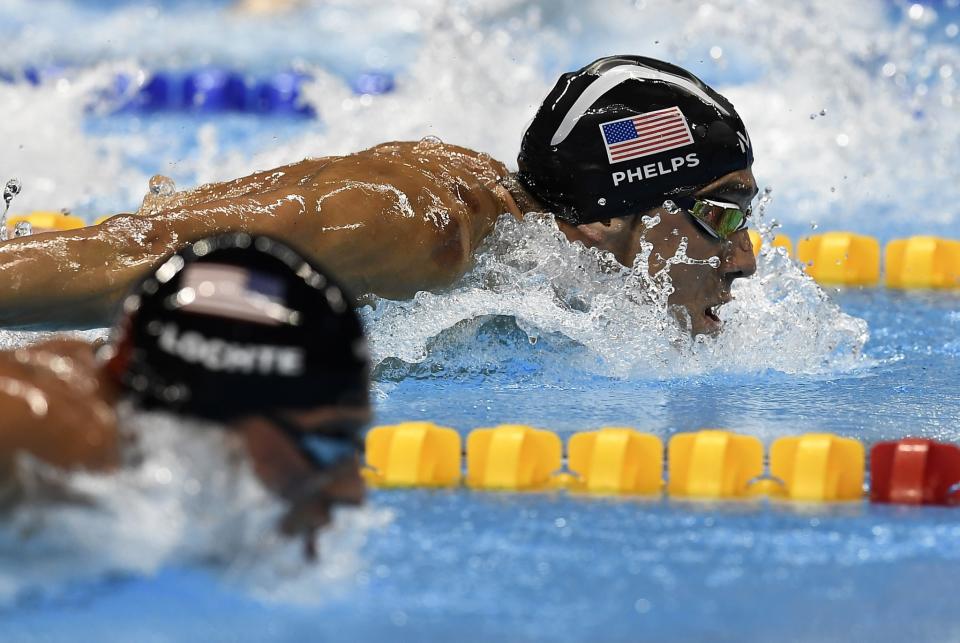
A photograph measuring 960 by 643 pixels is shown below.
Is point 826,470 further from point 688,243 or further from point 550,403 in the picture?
point 688,243

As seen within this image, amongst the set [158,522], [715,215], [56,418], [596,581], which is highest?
[715,215]

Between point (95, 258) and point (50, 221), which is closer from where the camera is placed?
point (95, 258)

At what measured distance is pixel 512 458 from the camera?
2178 mm

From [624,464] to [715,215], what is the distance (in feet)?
3.06

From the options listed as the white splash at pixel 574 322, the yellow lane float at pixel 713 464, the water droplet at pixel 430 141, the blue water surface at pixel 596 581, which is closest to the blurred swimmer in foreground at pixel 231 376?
the blue water surface at pixel 596 581

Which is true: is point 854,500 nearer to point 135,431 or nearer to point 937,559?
point 937,559

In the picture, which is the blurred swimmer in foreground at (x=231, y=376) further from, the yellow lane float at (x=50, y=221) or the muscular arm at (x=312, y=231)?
the yellow lane float at (x=50, y=221)

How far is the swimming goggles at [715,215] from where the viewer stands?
9.55 feet

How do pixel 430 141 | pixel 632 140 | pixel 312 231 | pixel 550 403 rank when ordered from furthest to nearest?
pixel 430 141
pixel 632 140
pixel 550 403
pixel 312 231

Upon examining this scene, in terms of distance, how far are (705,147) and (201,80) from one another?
14.5 ft

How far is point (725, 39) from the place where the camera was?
24.3 ft

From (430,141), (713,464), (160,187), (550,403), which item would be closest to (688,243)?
(550,403)

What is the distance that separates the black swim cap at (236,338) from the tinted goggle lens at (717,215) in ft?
5.18

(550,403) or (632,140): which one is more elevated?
(632,140)
